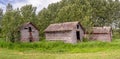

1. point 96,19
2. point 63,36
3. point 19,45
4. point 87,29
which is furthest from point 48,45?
point 96,19

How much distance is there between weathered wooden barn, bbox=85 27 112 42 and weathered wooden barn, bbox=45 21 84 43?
7.61 metres

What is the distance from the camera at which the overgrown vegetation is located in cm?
5534

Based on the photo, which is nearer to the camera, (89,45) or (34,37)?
(89,45)

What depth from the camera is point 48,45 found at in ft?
153

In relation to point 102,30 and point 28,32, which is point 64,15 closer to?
point 102,30

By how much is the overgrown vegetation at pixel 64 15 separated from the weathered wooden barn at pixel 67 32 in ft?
19.7

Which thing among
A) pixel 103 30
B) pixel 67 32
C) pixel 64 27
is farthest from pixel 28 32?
pixel 103 30

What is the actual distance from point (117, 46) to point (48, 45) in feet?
40.2

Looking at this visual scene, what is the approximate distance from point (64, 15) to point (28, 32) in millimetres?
14578

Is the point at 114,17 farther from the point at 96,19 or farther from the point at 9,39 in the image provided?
the point at 9,39

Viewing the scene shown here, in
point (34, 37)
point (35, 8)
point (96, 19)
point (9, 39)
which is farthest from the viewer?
point (96, 19)

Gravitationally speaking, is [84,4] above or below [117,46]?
above

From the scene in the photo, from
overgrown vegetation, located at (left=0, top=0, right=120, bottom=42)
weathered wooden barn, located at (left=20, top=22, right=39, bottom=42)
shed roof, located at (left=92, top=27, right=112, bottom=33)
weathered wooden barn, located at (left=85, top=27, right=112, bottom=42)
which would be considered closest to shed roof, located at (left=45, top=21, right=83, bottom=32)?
weathered wooden barn, located at (left=20, top=22, right=39, bottom=42)

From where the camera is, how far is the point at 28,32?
195ft
